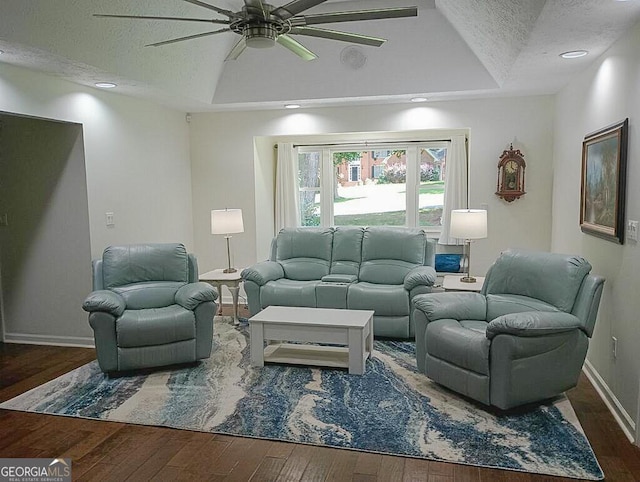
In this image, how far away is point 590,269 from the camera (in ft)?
11.6

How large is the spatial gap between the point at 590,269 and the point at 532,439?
1271mm

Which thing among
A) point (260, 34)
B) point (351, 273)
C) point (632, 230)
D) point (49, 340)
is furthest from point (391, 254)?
point (49, 340)

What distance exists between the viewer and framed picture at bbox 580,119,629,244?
321cm

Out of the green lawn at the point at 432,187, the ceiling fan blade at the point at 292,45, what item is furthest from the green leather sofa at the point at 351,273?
the ceiling fan blade at the point at 292,45

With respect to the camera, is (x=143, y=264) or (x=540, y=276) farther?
(x=143, y=264)

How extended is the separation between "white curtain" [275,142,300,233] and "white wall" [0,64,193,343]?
1.36 meters

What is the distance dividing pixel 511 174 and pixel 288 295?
268 cm

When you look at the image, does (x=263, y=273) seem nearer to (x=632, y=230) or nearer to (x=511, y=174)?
(x=511, y=174)

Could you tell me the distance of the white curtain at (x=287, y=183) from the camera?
6883 mm

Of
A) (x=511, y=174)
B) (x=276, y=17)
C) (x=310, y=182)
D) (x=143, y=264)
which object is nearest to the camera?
(x=276, y=17)

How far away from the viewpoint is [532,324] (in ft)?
10.3

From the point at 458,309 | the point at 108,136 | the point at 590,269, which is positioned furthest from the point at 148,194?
the point at 590,269

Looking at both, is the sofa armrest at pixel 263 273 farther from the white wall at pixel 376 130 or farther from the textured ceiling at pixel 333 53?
the textured ceiling at pixel 333 53

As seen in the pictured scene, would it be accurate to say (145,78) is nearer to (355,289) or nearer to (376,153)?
(355,289)
